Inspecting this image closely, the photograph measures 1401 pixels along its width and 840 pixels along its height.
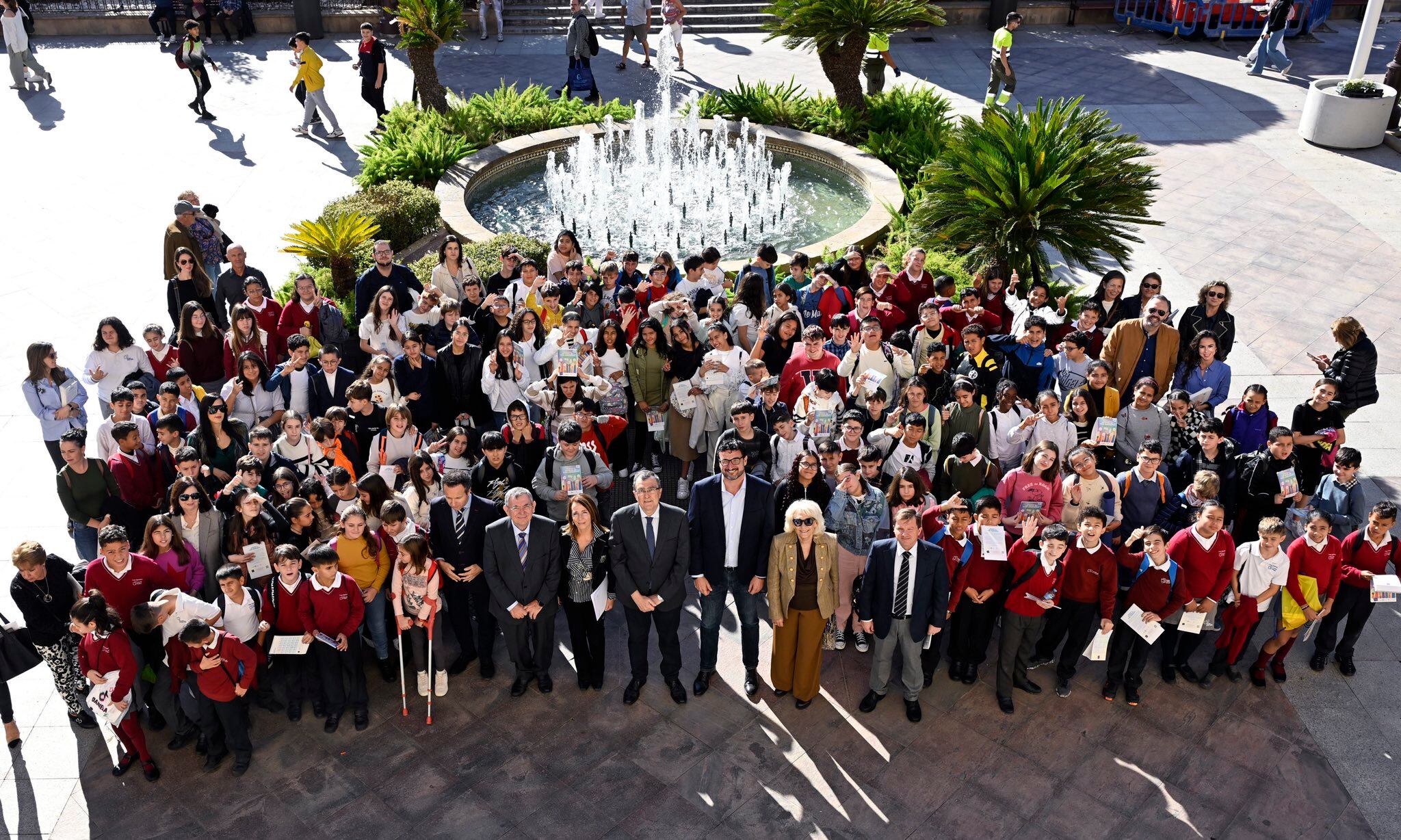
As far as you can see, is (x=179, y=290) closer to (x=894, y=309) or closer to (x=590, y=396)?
(x=590, y=396)

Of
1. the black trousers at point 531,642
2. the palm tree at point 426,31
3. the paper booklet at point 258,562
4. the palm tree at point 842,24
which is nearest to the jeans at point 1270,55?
the palm tree at point 842,24

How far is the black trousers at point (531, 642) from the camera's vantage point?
7516 millimetres

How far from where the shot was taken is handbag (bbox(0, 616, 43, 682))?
691cm

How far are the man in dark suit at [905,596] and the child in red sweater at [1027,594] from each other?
1.63ft

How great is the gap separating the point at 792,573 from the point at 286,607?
10.2 feet

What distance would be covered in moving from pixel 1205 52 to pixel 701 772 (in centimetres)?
2049

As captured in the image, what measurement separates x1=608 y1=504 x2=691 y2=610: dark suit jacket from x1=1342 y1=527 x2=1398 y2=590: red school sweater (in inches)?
172

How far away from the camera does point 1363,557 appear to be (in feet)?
24.9

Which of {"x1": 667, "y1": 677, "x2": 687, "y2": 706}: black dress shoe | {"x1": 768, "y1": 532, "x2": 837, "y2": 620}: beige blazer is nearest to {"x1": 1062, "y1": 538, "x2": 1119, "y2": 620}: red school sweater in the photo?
{"x1": 768, "y1": 532, "x2": 837, "y2": 620}: beige blazer

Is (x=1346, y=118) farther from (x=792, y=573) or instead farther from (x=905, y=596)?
(x=792, y=573)

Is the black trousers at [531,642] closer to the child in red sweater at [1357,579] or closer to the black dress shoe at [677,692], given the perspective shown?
the black dress shoe at [677,692]

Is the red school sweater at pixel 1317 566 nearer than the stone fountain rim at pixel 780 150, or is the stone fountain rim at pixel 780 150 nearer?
the red school sweater at pixel 1317 566

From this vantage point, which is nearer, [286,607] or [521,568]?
[286,607]

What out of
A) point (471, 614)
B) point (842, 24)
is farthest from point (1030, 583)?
point (842, 24)
